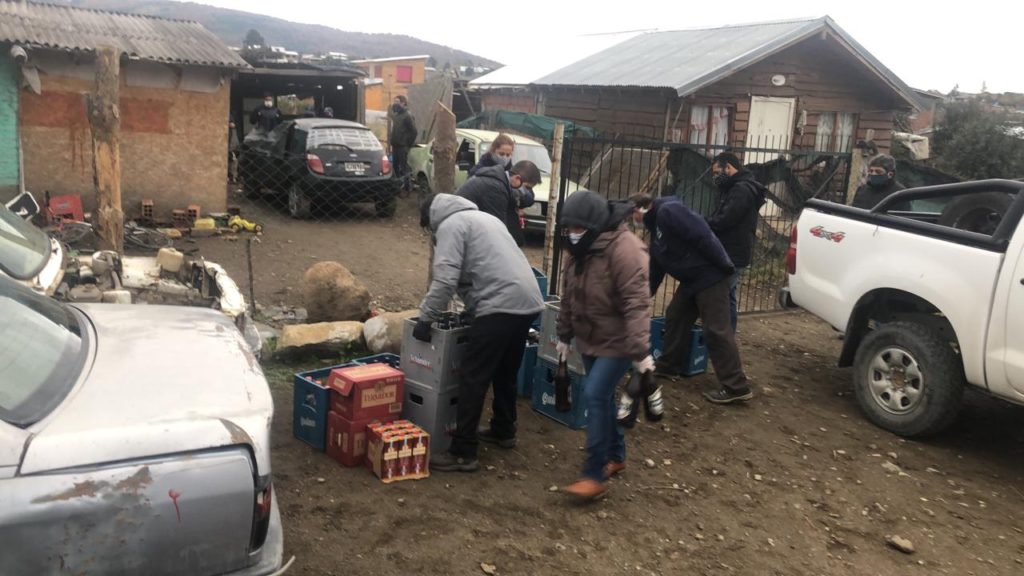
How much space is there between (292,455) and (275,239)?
7096 millimetres

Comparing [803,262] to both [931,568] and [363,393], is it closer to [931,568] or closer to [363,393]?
[931,568]

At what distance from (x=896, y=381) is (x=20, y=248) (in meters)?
5.90

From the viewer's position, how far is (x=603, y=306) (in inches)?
175

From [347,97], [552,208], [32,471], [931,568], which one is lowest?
[931,568]

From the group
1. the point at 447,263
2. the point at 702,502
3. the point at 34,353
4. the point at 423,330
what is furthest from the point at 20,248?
the point at 702,502

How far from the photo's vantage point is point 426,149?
15719 mm

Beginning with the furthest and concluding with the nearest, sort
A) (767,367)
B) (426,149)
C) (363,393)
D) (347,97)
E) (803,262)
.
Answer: (347,97)
(426,149)
(767,367)
(803,262)
(363,393)

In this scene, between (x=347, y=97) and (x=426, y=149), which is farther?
(x=347, y=97)

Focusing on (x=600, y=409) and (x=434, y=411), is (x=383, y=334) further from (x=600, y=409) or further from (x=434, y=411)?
(x=600, y=409)

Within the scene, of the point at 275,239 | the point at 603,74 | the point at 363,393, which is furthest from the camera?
the point at 603,74

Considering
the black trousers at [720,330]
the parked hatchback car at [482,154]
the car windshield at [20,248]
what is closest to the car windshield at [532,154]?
the parked hatchback car at [482,154]

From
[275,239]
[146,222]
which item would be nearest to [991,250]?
[275,239]

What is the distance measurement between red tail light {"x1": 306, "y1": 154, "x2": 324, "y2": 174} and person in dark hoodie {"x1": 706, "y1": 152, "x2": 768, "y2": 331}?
7402 millimetres

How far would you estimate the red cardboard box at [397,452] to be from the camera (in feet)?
15.3
